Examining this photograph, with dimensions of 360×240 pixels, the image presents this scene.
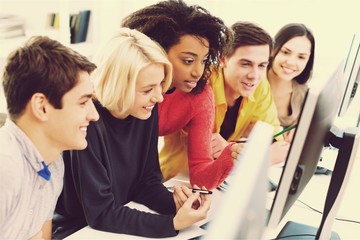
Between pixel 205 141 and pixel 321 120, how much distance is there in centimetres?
69

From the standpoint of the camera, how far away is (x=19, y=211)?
109cm

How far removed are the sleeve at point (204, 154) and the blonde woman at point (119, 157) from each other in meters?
0.20

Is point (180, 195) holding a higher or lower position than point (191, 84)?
lower

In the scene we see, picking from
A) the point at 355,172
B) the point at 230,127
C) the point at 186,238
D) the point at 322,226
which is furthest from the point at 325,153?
the point at 186,238

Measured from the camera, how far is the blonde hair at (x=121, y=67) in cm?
121

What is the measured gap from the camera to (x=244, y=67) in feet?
6.11

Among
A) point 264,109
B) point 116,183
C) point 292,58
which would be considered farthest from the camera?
point 292,58

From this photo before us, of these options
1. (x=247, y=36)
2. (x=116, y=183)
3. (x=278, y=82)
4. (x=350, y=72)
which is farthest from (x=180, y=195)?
(x=278, y=82)

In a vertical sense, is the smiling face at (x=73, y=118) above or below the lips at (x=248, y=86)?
below

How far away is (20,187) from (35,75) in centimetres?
26

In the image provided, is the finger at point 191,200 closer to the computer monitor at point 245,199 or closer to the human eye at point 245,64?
the computer monitor at point 245,199

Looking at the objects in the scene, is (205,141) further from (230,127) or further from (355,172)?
(355,172)

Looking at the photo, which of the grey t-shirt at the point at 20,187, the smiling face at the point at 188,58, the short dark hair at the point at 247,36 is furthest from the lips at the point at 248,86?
the grey t-shirt at the point at 20,187

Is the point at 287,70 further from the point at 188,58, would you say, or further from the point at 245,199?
the point at 245,199
